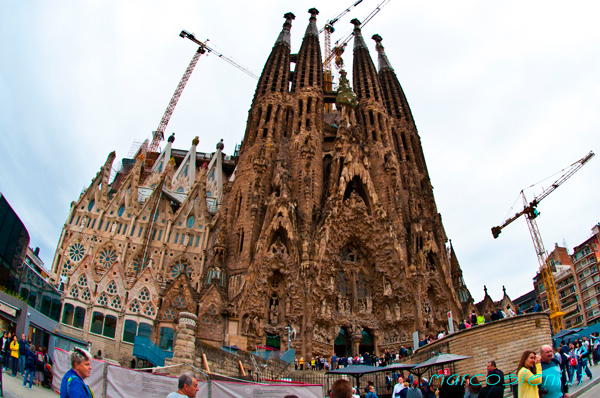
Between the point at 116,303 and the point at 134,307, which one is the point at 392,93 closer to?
the point at 134,307

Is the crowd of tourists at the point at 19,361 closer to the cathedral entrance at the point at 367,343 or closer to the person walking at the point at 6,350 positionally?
the person walking at the point at 6,350

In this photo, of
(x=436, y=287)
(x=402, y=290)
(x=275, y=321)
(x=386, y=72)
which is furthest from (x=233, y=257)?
(x=386, y=72)

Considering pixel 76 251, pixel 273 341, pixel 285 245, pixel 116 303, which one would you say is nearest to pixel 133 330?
pixel 116 303

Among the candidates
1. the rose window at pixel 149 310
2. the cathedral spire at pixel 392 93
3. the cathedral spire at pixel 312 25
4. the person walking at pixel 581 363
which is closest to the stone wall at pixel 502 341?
the person walking at pixel 581 363

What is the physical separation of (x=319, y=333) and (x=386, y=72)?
33.5 metres

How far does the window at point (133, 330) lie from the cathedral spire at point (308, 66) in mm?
26035

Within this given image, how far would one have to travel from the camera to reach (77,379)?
4449 millimetres

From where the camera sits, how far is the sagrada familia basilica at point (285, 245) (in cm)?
2652

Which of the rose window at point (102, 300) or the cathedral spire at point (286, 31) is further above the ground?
the cathedral spire at point (286, 31)

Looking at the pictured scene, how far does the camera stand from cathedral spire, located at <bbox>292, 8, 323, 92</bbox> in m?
43.3

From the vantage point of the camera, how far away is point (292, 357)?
22.9 meters

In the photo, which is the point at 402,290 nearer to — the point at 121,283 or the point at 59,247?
the point at 121,283

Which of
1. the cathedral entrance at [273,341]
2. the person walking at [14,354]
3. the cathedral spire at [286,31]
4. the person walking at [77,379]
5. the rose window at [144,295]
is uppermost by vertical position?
the cathedral spire at [286,31]

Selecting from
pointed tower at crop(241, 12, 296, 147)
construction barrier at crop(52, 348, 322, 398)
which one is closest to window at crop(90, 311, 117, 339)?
pointed tower at crop(241, 12, 296, 147)
